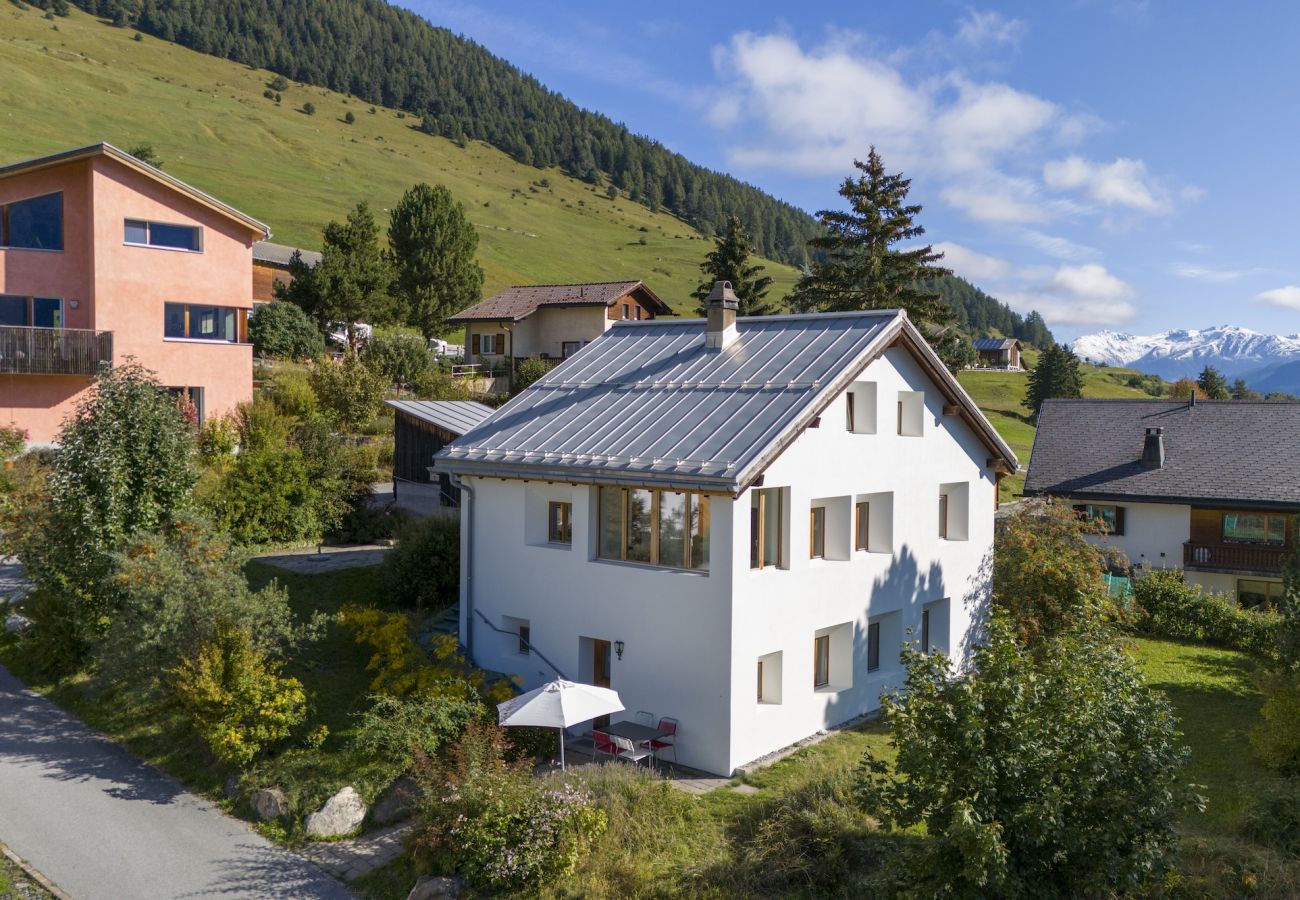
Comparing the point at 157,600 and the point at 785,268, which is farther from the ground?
the point at 785,268

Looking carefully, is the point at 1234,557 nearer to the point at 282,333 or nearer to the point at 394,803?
the point at 394,803

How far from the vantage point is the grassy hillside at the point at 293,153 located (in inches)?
4102

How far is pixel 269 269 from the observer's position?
66.1 meters

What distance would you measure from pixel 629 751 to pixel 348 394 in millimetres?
27463

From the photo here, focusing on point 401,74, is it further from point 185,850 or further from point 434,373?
point 185,850

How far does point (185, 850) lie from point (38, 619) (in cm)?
927

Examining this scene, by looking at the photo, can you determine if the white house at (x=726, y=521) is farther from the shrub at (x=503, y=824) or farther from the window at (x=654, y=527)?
the shrub at (x=503, y=824)

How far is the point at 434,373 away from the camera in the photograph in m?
47.8

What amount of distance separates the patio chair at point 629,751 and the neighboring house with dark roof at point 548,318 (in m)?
40.5

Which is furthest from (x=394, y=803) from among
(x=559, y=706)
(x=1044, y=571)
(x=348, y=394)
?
(x=348, y=394)

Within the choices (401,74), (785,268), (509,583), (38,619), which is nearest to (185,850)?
(509,583)

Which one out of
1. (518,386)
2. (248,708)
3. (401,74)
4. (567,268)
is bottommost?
(248,708)

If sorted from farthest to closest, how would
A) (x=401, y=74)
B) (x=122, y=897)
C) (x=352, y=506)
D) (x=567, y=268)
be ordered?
(x=401, y=74)
(x=567, y=268)
(x=352, y=506)
(x=122, y=897)

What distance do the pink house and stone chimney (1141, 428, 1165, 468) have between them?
36806 millimetres
